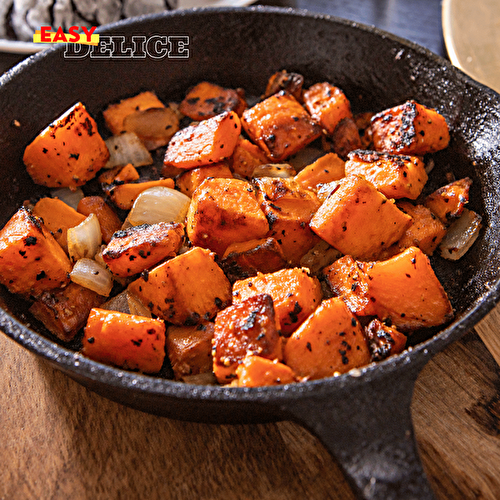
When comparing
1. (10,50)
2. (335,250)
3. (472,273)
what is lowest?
(472,273)

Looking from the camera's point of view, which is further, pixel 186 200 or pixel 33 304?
pixel 186 200

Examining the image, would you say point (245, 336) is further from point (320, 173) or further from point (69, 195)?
point (69, 195)

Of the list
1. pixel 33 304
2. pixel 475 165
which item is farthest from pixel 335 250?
pixel 33 304

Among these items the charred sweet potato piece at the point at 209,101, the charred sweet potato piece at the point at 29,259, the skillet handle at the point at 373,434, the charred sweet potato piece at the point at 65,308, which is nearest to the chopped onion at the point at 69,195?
the charred sweet potato piece at the point at 29,259

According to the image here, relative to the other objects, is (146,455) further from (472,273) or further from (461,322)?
(472,273)

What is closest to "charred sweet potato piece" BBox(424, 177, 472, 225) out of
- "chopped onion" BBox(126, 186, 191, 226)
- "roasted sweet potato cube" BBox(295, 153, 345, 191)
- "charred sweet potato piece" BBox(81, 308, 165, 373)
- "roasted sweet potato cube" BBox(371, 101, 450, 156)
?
"roasted sweet potato cube" BBox(371, 101, 450, 156)

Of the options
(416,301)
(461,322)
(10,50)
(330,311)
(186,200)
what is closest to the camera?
(461,322)
